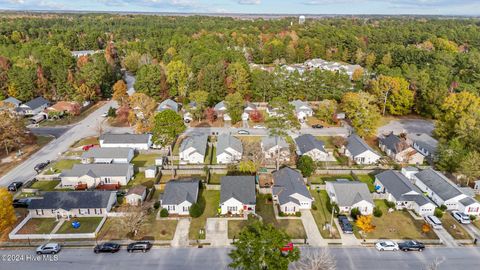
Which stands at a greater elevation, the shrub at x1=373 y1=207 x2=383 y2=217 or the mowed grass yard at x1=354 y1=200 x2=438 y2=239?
the shrub at x1=373 y1=207 x2=383 y2=217

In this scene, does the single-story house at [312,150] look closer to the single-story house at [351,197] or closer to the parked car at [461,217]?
the single-story house at [351,197]

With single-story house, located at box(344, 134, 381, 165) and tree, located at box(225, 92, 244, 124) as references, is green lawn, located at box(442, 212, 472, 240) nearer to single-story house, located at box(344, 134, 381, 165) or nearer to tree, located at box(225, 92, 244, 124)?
single-story house, located at box(344, 134, 381, 165)

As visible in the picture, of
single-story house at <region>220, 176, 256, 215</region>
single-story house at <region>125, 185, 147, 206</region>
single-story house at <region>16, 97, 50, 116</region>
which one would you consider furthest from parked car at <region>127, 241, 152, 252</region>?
single-story house at <region>16, 97, 50, 116</region>

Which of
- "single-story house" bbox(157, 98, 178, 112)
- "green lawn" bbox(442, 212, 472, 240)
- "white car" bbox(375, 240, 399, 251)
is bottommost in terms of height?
"green lawn" bbox(442, 212, 472, 240)

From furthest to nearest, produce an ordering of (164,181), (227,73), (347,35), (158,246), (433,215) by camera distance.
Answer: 1. (347,35)
2. (227,73)
3. (164,181)
4. (433,215)
5. (158,246)

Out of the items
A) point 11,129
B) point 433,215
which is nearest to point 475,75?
point 433,215

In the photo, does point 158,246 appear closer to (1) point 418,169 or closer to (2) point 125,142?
(2) point 125,142

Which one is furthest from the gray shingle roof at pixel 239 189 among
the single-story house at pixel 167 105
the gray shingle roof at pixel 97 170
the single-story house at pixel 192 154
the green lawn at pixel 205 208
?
the single-story house at pixel 167 105
